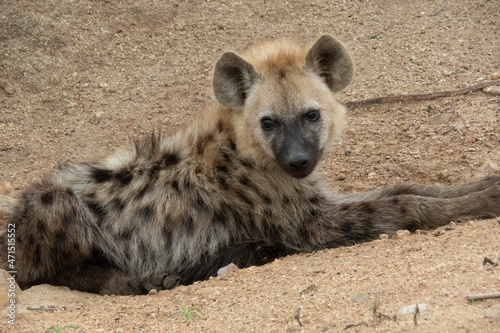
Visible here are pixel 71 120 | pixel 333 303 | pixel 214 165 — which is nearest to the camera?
pixel 333 303

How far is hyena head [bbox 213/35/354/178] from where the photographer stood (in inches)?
107

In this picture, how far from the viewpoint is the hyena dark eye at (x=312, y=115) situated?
109 inches

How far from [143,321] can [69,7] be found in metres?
3.92

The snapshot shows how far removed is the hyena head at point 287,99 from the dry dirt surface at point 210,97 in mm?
548

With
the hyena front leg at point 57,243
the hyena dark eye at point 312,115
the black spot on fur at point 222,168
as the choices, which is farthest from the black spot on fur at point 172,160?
the hyena dark eye at point 312,115

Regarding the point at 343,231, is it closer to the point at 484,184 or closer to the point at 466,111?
the point at 484,184

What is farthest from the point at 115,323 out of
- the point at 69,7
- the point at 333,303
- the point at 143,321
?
the point at 69,7

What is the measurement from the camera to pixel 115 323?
81.3 inches

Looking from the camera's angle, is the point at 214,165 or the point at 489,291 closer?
the point at 489,291

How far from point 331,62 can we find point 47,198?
162 cm

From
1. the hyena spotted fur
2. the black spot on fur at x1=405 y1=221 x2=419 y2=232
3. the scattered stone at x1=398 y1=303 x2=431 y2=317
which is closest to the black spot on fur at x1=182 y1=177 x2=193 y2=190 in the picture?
the hyena spotted fur

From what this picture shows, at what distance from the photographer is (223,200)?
9.50ft

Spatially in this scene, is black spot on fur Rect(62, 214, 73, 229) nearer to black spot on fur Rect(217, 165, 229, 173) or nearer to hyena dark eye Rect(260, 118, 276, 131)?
black spot on fur Rect(217, 165, 229, 173)

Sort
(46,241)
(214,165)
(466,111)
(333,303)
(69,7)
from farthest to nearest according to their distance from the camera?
(69,7) → (466,111) → (214,165) → (46,241) → (333,303)
